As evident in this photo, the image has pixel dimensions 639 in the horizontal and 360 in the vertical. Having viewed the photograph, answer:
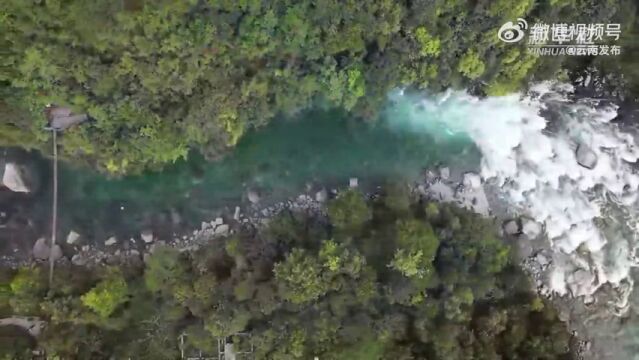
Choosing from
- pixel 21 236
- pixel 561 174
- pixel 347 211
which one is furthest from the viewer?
pixel 561 174

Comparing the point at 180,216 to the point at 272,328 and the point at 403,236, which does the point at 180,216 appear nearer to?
the point at 272,328

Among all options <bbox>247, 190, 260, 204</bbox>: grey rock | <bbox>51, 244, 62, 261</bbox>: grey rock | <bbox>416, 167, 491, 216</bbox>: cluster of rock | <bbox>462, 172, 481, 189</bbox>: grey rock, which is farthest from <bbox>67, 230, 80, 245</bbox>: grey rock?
<bbox>462, 172, 481, 189</bbox>: grey rock

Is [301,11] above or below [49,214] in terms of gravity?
above

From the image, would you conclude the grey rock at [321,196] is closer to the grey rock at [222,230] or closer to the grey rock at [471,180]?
the grey rock at [222,230]

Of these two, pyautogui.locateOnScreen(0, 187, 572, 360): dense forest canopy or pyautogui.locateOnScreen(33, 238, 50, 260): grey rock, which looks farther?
pyautogui.locateOnScreen(33, 238, 50, 260): grey rock

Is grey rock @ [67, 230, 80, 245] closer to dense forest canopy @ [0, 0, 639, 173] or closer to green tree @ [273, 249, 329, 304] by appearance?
dense forest canopy @ [0, 0, 639, 173]

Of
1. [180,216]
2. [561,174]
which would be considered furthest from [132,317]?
[561,174]
